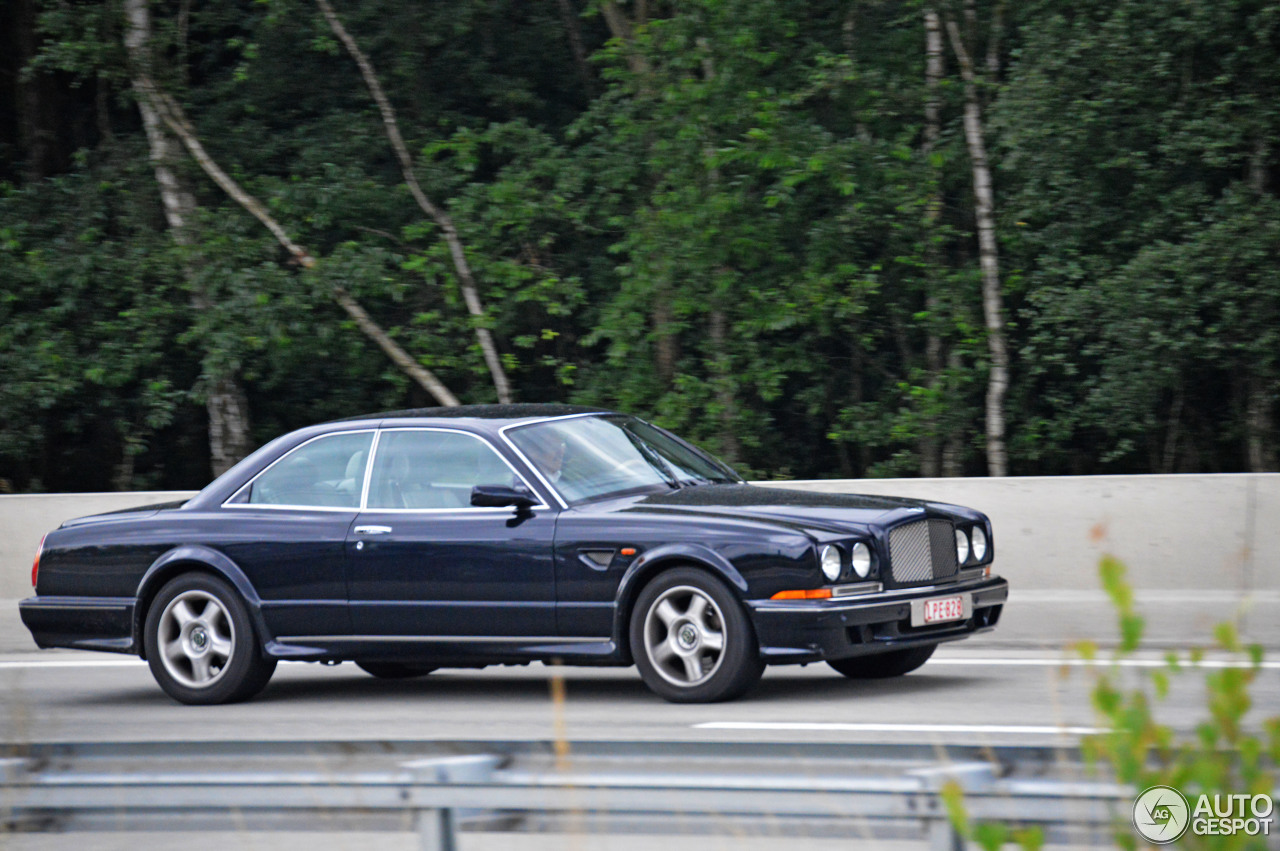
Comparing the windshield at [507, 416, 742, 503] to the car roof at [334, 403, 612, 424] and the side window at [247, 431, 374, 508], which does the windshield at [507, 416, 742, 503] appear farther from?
the side window at [247, 431, 374, 508]

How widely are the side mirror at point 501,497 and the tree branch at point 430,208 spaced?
9.33 m

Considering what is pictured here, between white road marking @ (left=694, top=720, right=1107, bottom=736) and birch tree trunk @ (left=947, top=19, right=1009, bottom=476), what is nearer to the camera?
white road marking @ (left=694, top=720, right=1107, bottom=736)

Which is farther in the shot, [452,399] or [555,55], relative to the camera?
[555,55]

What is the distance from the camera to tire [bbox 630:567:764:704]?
25.4ft

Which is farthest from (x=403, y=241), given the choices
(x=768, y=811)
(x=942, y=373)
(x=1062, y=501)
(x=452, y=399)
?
(x=768, y=811)

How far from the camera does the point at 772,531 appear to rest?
7762mm

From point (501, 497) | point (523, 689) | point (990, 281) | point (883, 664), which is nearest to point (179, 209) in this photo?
point (990, 281)

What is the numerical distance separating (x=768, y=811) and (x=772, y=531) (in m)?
4.67

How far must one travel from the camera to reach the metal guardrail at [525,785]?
2.94 metres

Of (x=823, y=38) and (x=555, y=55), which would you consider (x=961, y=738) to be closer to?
(x=823, y=38)

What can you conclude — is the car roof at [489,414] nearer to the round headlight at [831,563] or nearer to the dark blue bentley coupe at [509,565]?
the dark blue bentley coupe at [509,565]

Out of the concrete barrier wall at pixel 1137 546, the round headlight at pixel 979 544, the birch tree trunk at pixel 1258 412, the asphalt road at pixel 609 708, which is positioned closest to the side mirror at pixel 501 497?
the asphalt road at pixel 609 708

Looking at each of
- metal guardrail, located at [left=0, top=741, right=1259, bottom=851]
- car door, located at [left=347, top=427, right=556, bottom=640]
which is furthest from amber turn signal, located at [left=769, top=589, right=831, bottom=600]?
metal guardrail, located at [left=0, top=741, right=1259, bottom=851]

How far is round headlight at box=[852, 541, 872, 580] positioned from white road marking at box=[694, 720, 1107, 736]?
2.60ft
